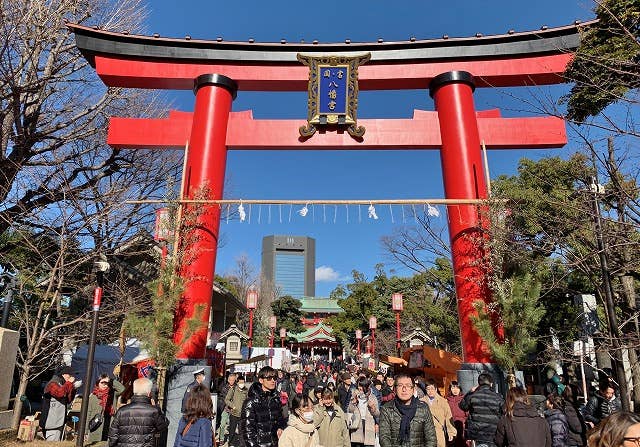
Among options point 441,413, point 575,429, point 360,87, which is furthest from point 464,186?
point 575,429

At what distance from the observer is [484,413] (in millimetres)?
5160

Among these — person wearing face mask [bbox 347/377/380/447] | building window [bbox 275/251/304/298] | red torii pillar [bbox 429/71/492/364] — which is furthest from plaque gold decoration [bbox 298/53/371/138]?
building window [bbox 275/251/304/298]

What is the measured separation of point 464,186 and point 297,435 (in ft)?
24.7

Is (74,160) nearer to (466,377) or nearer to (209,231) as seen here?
(209,231)

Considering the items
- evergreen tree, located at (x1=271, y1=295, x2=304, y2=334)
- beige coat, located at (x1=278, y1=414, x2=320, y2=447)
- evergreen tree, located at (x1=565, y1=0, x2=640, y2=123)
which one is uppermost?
evergreen tree, located at (x1=271, y1=295, x2=304, y2=334)

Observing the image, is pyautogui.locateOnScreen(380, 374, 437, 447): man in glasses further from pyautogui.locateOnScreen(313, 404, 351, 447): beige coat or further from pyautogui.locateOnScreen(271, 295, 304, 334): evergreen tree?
pyautogui.locateOnScreen(271, 295, 304, 334): evergreen tree

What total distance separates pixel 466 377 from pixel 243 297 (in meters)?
35.3

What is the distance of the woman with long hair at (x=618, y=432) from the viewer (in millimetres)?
1648

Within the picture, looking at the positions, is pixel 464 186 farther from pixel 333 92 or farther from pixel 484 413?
pixel 484 413

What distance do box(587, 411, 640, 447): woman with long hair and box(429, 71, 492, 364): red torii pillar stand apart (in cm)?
730

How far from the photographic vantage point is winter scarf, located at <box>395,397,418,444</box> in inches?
135

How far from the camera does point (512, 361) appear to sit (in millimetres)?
7824

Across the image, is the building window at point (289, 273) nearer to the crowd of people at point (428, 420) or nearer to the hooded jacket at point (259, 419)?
the crowd of people at point (428, 420)

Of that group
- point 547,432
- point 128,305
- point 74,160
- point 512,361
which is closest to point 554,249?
point 512,361
